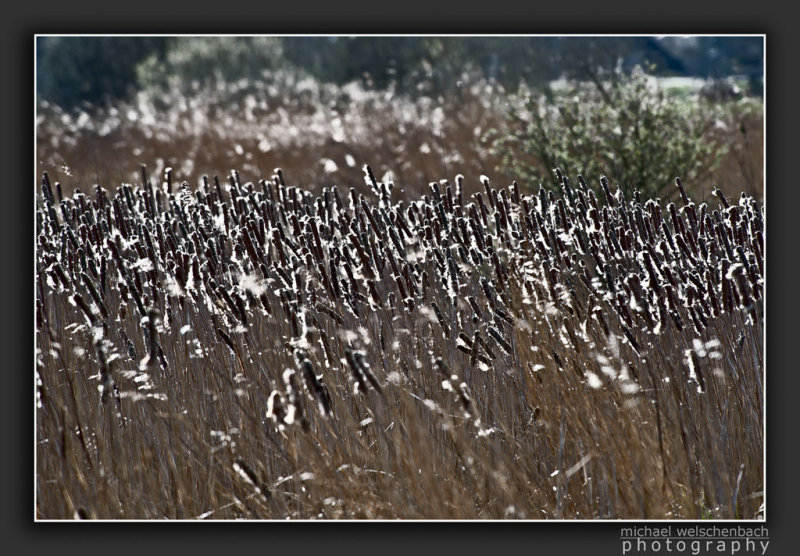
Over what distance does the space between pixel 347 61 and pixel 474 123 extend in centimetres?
715

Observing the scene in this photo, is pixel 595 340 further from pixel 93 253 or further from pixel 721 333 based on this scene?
pixel 93 253

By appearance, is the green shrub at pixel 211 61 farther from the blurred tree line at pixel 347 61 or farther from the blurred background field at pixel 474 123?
the blurred background field at pixel 474 123

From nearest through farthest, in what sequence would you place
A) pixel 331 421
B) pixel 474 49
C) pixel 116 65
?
pixel 331 421, pixel 474 49, pixel 116 65

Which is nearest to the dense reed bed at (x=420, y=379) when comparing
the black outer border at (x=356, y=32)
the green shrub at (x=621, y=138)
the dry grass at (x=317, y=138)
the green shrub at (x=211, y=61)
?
the black outer border at (x=356, y=32)

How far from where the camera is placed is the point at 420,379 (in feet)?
9.95

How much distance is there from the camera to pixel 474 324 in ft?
10.6

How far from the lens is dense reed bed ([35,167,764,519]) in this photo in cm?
270

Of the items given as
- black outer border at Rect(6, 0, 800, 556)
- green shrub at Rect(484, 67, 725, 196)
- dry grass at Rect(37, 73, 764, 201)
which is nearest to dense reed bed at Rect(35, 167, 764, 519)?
black outer border at Rect(6, 0, 800, 556)

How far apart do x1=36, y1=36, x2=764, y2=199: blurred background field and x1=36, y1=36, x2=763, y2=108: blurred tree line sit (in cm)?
4

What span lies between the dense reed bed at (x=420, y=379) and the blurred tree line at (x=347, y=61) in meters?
2.75

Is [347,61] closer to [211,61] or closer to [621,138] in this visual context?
[211,61]

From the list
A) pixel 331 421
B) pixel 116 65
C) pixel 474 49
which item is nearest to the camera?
pixel 331 421

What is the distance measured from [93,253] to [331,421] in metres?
1.28
